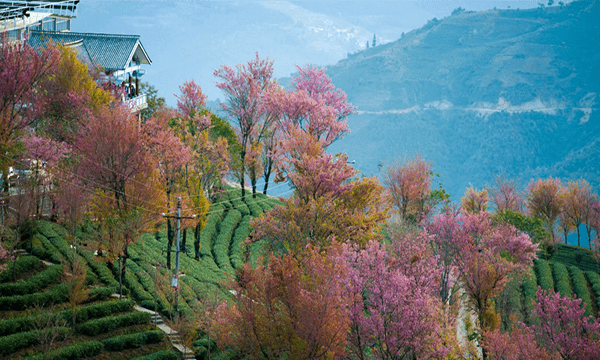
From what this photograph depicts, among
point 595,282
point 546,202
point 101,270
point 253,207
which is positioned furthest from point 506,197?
point 101,270

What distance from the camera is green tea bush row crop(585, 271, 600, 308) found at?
164ft

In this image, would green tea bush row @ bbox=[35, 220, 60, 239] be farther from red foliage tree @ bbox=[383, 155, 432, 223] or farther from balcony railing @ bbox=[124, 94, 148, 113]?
red foliage tree @ bbox=[383, 155, 432, 223]

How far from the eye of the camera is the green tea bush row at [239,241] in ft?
142

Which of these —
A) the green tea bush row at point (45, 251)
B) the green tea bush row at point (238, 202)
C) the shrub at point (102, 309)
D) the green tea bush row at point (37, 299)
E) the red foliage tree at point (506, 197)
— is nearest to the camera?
the green tea bush row at point (37, 299)

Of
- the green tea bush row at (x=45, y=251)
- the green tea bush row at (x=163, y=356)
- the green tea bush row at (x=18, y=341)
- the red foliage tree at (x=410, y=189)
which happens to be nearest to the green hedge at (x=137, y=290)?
the green tea bush row at (x=45, y=251)

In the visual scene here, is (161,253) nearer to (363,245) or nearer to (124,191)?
(124,191)

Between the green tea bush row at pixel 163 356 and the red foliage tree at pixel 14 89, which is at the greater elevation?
the red foliage tree at pixel 14 89

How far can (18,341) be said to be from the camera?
923 inches

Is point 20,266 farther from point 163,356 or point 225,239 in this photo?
point 225,239

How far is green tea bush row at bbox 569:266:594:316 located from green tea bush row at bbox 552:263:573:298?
0.59 m

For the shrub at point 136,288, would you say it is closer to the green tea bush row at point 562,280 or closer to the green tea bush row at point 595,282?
the green tea bush row at point 562,280

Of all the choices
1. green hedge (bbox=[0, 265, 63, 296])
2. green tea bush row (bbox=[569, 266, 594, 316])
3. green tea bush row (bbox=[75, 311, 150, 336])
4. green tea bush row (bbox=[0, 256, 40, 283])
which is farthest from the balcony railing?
green tea bush row (bbox=[569, 266, 594, 316])

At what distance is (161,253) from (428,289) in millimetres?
21052

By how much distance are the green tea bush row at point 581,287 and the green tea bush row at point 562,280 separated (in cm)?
59
